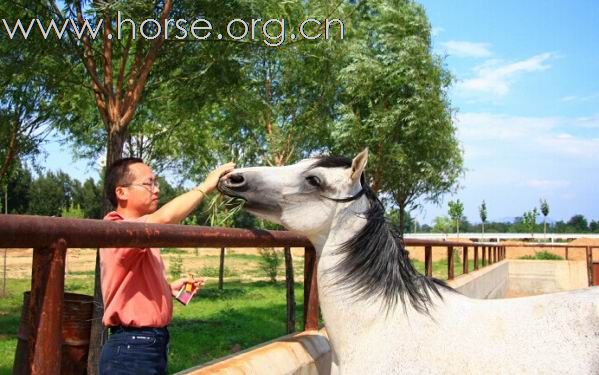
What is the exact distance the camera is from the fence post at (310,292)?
311 cm

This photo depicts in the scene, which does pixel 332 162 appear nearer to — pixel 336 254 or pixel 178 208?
pixel 336 254

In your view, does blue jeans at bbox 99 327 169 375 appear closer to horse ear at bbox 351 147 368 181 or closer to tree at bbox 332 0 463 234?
horse ear at bbox 351 147 368 181

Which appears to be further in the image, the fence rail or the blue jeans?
the blue jeans

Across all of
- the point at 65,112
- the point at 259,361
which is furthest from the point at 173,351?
the point at 259,361

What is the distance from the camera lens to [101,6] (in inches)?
190

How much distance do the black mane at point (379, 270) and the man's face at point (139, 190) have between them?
31.8 inches

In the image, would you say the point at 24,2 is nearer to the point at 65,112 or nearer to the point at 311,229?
the point at 65,112

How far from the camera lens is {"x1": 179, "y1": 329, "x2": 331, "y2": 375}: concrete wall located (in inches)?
81.4

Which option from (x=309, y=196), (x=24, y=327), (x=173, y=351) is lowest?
(x=173, y=351)

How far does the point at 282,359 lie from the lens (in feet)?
7.97

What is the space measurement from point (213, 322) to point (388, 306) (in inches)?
373

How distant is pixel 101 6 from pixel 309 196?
357 centimetres

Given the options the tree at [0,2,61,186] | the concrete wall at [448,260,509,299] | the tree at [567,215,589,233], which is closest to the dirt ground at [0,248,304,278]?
the tree at [0,2,61,186]

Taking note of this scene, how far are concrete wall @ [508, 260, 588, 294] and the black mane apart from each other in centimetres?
1761
